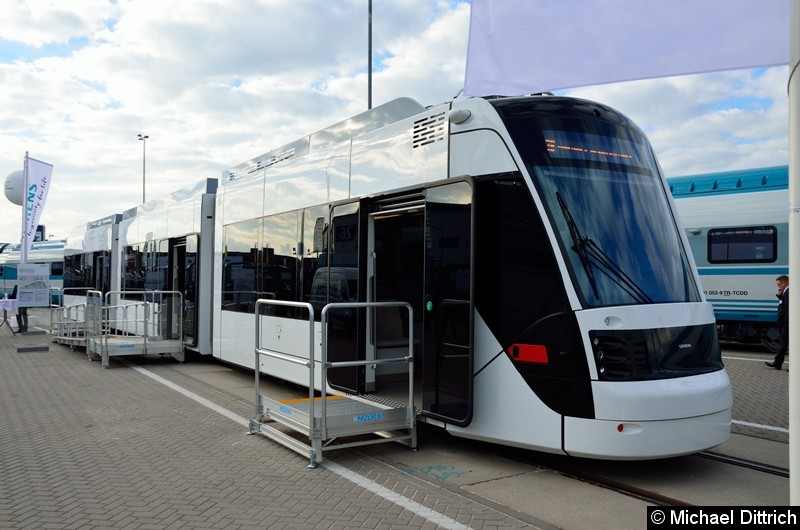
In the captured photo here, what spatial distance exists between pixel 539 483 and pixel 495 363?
3.37 ft

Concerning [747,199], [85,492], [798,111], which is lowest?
[85,492]

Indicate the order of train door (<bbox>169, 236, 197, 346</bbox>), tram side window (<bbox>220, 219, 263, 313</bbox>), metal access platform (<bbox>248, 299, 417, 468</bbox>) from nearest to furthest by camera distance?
metal access platform (<bbox>248, 299, 417, 468</bbox>)
tram side window (<bbox>220, 219, 263, 313</bbox>)
train door (<bbox>169, 236, 197, 346</bbox>)

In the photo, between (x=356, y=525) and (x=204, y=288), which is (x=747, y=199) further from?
(x=356, y=525)

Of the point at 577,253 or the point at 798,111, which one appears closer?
the point at 798,111

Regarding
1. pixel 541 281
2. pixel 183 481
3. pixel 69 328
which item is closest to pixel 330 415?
pixel 183 481

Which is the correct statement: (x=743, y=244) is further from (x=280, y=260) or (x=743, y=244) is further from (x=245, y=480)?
(x=245, y=480)

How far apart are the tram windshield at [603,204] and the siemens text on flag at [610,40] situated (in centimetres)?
205

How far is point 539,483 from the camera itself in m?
5.44

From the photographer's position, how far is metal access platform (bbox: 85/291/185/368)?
13.2 m

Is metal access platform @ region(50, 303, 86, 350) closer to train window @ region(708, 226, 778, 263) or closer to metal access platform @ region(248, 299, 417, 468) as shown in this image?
metal access platform @ region(248, 299, 417, 468)

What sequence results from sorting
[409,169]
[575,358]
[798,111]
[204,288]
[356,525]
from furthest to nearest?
[204,288]
[409,169]
[575,358]
[356,525]
[798,111]

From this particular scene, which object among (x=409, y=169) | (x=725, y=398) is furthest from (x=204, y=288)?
(x=725, y=398)

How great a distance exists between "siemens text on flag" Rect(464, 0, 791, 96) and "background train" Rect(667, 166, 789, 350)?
42.2 feet

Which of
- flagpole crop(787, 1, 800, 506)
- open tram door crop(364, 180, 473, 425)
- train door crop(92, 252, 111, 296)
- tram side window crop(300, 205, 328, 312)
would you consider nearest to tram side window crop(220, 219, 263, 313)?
tram side window crop(300, 205, 328, 312)
